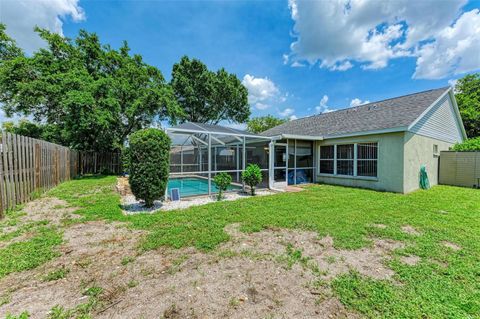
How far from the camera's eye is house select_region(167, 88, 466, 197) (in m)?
8.64

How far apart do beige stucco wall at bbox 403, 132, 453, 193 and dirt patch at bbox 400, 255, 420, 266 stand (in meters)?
6.61

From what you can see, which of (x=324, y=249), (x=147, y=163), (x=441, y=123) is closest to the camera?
(x=324, y=249)

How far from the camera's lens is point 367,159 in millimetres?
9617

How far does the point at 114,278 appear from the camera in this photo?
264 centimetres

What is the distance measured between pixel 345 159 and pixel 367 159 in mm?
1041

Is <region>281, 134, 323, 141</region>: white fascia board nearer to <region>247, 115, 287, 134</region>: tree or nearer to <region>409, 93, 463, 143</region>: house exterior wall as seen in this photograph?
<region>409, 93, 463, 143</region>: house exterior wall

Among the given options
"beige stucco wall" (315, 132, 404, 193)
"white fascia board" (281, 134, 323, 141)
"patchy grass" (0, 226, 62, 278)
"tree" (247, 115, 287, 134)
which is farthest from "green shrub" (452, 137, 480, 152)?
"tree" (247, 115, 287, 134)

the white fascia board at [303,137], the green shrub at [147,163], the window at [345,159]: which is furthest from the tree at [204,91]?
the green shrub at [147,163]

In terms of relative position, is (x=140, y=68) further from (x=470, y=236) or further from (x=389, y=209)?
(x=470, y=236)

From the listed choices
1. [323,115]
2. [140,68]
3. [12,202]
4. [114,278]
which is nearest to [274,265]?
[114,278]

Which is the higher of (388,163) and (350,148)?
(350,148)

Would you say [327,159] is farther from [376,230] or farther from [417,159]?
[376,230]

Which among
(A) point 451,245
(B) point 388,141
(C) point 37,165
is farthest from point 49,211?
(B) point 388,141

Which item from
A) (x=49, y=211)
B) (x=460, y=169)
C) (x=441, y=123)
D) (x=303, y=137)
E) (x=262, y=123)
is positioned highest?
(x=262, y=123)
